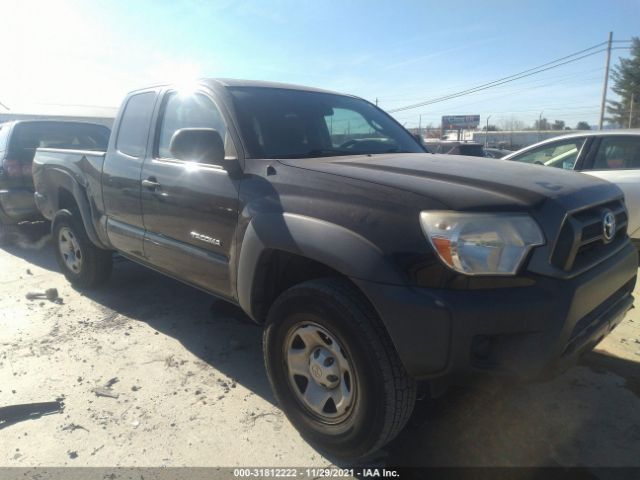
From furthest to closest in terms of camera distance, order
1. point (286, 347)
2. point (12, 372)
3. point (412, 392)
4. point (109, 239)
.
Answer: point (109, 239) < point (12, 372) < point (286, 347) < point (412, 392)

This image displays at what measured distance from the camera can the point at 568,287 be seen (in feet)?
6.15

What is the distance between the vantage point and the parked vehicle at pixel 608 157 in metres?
4.79

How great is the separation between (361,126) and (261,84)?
791mm

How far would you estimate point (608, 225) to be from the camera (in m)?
2.29

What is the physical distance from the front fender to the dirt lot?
714mm

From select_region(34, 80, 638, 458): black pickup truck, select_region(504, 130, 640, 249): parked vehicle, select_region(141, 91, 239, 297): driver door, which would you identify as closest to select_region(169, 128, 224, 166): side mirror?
select_region(34, 80, 638, 458): black pickup truck

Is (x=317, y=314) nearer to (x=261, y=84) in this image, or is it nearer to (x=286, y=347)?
(x=286, y=347)

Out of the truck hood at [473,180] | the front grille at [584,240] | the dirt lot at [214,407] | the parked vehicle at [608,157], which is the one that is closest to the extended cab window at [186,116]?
the truck hood at [473,180]

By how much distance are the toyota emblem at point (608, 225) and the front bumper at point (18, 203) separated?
6.63 m

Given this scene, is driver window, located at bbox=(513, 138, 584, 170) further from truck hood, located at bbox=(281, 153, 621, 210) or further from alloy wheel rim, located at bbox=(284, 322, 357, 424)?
alloy wheel rim, located at bbox=(284, 322, 357, 424)

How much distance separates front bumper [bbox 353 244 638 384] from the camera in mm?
1792

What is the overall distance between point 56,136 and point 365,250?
638cm

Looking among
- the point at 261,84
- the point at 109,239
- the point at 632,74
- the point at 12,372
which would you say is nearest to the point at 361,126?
the point at 261,84

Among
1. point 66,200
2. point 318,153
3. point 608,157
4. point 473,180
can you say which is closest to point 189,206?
point 318,153
